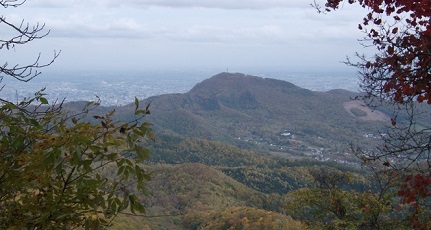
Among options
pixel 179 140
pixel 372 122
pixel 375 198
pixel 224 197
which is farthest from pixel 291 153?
pixel 375 198

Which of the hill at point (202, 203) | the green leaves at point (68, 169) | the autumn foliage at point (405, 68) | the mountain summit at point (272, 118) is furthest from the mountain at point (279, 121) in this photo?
the green leaves at point (68, 169)

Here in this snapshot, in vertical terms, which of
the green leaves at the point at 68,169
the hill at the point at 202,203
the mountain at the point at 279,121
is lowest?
the mountain at the point at 279,121

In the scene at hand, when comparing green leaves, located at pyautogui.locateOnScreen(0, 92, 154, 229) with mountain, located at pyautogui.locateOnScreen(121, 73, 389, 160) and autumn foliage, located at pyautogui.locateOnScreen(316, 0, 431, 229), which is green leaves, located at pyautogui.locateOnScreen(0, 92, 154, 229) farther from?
mountain, located at pyautogui.locateOnScreen(121, 73, 389, 160)

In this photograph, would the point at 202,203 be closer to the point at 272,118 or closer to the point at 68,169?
the point at 68,169

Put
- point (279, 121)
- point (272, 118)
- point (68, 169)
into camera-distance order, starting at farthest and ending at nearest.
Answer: point (272, 118) → point (279, 121) → point (68, 169)

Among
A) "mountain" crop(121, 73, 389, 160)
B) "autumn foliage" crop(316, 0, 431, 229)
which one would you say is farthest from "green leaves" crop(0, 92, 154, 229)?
"mountain" crop(121, 73, 389, 160)

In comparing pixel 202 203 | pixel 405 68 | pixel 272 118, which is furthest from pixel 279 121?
pixel 405 68

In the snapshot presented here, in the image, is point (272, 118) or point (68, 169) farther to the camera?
point (272, 118)

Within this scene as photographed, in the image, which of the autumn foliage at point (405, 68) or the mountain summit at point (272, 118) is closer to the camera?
the autumn foliage at point (405, 68)

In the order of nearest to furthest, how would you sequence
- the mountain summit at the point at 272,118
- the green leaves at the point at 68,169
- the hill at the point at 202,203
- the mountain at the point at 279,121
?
1. the green leaves at the point at 68,169
2. the hill at the point at 202,203
3. the mountain at the point at 279,121
4. the mountain summit at the point at 272,118

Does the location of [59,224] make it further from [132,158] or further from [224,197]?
[224,197]

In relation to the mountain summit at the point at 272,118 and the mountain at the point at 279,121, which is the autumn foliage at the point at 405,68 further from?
the mountain summit at the point at 272,118
